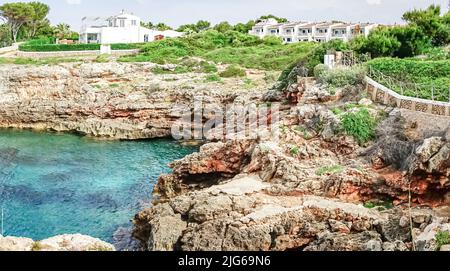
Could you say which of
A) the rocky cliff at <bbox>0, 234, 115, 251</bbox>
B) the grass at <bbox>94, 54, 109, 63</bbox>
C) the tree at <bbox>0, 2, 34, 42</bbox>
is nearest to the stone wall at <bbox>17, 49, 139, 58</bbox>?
the grass at <bbox>94, 54, 109, 63</bbox>

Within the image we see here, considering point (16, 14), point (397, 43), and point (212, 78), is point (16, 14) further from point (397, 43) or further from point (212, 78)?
point (397, 43)

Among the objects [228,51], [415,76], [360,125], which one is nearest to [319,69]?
[415,76]

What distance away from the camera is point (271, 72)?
58000 millimetres

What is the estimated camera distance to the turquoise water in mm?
26766

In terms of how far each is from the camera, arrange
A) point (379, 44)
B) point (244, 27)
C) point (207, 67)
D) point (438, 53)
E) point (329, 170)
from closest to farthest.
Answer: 1. point (329, 170)
2. point (438, 53)
3. point (379, 44)
4. point (207, 67)
5. point (244, 27)

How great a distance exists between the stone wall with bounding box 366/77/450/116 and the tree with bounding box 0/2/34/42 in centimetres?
6654

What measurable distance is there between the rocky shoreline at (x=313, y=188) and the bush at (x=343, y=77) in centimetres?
76

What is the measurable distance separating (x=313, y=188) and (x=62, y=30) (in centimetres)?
8203

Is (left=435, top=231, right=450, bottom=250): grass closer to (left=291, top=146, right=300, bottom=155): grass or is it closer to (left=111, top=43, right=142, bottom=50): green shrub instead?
(left=291, top=146, right=300, bottom=155): grass

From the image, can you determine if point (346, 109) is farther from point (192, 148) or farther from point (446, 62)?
point (192, 148)

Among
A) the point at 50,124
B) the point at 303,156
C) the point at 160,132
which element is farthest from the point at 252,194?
the point at 50,124

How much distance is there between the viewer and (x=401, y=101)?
26047 millimetres

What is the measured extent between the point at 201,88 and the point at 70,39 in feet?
142

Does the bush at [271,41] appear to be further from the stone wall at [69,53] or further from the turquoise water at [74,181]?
the turquoise water at [74,181]
